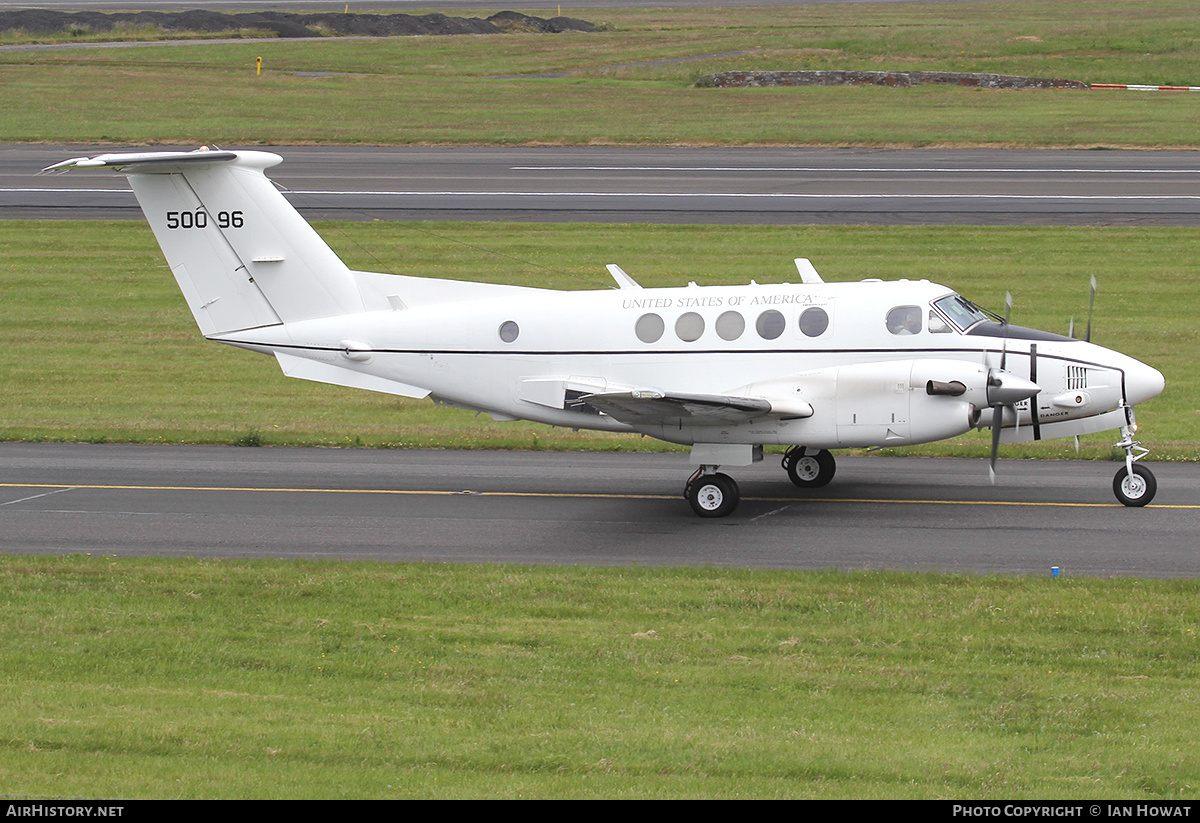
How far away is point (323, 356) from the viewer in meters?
→ 19.6

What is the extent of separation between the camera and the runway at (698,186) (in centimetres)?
3825

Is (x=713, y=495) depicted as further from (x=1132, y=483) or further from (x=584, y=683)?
(x=584, y=683)

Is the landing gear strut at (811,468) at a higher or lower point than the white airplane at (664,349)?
lower

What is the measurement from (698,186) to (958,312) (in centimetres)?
2541

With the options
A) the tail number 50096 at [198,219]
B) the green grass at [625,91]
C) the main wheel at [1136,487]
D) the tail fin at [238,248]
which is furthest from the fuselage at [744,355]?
the green grass at [625,91]

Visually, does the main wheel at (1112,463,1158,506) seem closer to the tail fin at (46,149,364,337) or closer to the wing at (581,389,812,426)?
the wing at (581,389,812,426)

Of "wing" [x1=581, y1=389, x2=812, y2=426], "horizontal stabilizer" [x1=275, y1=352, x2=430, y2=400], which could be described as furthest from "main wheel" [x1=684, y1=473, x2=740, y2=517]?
"horizontal stabilizer" [x1=275, y1=352, x2=430, y2=400]

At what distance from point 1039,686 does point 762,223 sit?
27319mm

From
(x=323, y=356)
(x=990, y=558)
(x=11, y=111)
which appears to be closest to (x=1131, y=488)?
(x=990, y=558)

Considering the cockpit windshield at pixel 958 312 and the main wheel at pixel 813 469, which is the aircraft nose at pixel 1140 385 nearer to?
the cockpit windshield at pixel 958 312

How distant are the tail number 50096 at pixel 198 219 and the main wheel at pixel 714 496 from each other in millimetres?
7754

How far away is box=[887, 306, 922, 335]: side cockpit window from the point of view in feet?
58.1

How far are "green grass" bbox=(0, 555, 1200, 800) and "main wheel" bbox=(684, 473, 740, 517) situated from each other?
2.70 meters

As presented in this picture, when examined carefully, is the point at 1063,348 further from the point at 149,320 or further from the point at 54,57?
the point at 54,57
